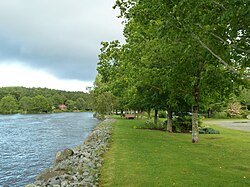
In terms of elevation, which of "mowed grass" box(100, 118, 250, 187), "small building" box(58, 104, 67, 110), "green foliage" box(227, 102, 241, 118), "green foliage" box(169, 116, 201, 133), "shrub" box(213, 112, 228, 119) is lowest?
"mowed grass" box(100, 118, 250, 187)

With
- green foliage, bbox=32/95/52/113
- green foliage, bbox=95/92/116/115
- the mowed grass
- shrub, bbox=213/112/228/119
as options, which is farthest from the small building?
the mowed grass

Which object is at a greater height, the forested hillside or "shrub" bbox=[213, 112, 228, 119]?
the forested hillside

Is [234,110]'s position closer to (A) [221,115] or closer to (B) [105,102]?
(A) [221,115]

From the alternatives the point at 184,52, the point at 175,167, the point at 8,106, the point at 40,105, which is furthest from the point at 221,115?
the point at 8,106

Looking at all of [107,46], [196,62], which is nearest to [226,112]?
[107,46]

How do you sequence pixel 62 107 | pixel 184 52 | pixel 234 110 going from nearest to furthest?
pixel 184 52
pixel 234 110
pixel 62 107

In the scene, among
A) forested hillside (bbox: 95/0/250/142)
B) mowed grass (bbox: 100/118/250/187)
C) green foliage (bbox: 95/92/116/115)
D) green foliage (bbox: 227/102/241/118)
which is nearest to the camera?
forested hillside (bbox: 95/0/250/142)

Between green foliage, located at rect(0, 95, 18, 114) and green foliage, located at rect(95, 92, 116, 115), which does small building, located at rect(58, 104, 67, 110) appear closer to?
green foliage, located at rect(0, 95, 18, 114)

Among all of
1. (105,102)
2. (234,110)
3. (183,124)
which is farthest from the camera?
(105,102)

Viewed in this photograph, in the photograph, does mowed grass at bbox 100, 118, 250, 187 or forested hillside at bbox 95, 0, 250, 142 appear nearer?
forested hillside at bbox 95, 0, 250, 142

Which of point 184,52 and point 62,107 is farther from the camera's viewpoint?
point 62,107

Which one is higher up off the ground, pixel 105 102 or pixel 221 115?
pixel 105 102

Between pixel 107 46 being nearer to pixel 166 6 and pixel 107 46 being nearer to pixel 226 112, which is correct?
pixel 166 6

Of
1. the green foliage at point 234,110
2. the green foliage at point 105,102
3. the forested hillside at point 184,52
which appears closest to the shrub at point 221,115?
the green foliage at point 234,110
